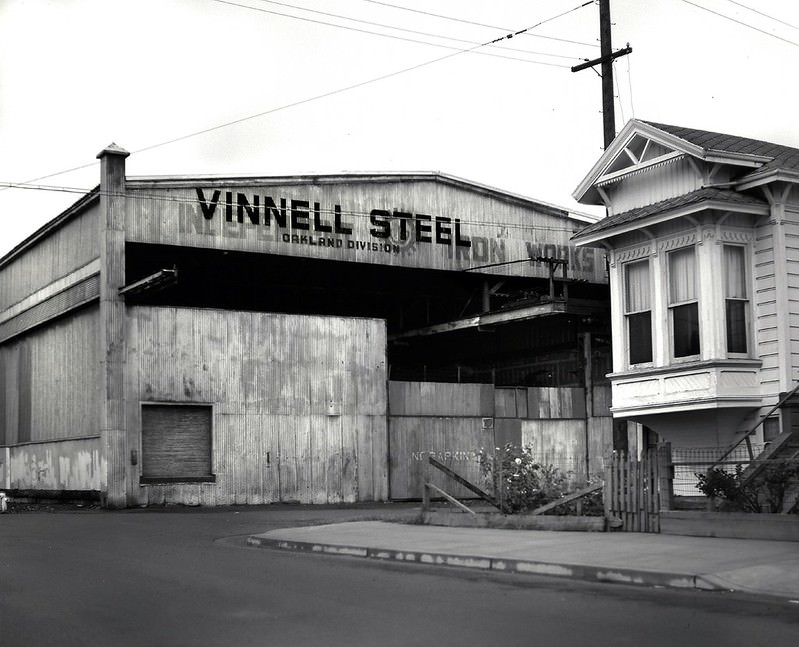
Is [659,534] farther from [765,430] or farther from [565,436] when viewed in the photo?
[565,436]

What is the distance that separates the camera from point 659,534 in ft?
56.1

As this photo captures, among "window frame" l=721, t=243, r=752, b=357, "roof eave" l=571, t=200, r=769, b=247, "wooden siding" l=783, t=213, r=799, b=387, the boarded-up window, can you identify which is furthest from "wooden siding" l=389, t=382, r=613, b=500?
"wooden siding" l=783, t=213, r=799, b=387

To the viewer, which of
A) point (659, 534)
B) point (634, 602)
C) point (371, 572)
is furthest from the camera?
point (659, 534)

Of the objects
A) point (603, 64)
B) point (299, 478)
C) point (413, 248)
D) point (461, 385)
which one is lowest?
point (299, 478)

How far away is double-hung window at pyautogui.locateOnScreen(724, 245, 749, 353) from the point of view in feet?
66.0

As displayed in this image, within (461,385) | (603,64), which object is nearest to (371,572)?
(603,64)

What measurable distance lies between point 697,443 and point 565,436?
19691 mm

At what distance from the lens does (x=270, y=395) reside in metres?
35.9

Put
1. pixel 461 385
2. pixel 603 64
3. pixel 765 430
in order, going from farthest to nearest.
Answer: pixel 461 385
pixel 603 64
pixel 765 430

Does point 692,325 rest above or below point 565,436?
above

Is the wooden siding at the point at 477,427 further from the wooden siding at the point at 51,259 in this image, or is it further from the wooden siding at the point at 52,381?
the wooden siding at the point at 51,259

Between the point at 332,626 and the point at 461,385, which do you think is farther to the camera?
the point at 461,385

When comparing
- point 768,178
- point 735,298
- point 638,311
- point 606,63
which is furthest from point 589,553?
point 606,63

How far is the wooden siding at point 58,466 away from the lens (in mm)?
34531
